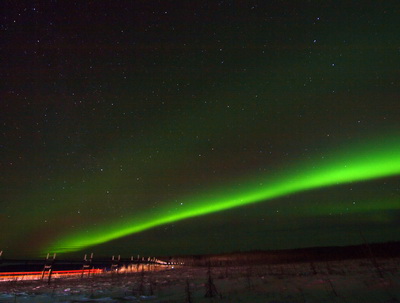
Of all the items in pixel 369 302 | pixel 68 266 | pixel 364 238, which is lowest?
pixel 369 302

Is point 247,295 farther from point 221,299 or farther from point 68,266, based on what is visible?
point 68,266

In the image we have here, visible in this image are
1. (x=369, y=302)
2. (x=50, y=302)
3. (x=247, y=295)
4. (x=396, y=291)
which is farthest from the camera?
(x=50, y=302)

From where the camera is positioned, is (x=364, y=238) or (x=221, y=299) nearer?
(x=221, y=299)

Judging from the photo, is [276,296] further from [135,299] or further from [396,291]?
[135,299]

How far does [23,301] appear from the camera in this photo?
13281 mm

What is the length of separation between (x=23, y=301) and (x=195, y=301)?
901cm

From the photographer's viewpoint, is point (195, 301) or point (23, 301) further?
point (23, 301)

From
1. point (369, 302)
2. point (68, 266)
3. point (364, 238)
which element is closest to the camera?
point (369, 302)

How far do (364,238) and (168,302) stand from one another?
430 inches

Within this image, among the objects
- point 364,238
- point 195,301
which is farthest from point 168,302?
point 364,238

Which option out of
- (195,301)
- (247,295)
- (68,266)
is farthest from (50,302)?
(68,266)

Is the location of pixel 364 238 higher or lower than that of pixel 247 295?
higher

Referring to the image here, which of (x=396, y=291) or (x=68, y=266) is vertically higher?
(x=68, y=266)

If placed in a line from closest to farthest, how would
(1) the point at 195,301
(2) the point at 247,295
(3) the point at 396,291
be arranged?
(3) the point at 396,291 < (1) the point at 195,301 < (2) the point at 247,295
